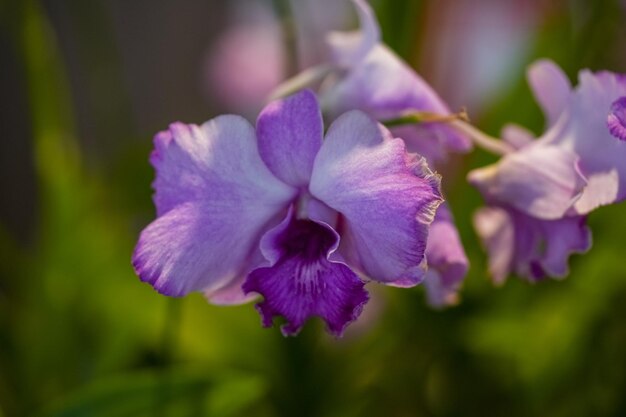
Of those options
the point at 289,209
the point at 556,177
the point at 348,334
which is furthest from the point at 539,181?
the point at 348,334

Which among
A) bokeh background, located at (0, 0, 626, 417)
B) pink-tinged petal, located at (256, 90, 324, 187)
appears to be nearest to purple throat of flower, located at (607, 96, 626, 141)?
pink-tinged petal, located at (256, 90, 324, 187)

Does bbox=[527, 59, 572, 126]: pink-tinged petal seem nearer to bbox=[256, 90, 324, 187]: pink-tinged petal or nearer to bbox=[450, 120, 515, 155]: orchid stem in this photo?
bbox=[450, 120, 515, 155]: orchid stem

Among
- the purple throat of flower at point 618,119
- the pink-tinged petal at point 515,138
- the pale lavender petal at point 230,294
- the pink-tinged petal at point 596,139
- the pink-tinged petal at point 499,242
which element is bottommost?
the pink-tinged petal at point 499,242

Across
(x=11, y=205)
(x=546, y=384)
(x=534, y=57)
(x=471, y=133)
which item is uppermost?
(x=471, y=133)

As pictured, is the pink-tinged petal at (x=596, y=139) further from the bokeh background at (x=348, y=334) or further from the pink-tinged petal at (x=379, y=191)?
the bokeh background at (x=348, y=334)

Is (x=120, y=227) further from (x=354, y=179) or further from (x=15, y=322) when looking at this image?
(x=354, y=179)

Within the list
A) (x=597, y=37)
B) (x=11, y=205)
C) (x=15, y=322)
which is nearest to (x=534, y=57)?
(x=597, y=37)

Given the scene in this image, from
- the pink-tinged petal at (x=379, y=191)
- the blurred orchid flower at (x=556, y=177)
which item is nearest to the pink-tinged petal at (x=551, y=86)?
the blurred orchid flower at (x=556, y=177)
